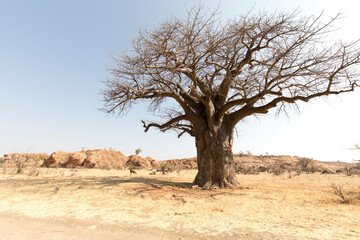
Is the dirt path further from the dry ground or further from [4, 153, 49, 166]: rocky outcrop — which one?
[4, 153, 49, 166]: rocky outcrop

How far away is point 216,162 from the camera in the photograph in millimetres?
7535

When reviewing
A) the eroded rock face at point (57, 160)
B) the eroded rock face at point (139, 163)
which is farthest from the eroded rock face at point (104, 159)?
the eroded rock face at point (57, 160)

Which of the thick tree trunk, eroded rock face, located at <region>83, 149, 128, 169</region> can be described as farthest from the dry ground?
eroded rock face, located at <region>83, 149, 128, 169</region>

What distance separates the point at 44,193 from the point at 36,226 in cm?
307

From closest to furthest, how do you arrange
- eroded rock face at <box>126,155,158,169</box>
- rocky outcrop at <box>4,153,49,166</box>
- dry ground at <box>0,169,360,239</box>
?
dry ground at <box>0,169,360,239</box> → rocky outcrop at <box>4,153,49,166</box> → eroded rock face at <box>126,155,158,169</box>

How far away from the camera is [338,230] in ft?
10.3

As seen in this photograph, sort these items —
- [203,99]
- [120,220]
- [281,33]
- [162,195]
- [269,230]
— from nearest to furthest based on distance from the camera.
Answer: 1. [269,230]
2. [120,220]
3. [162,195]
4. [281,33]
5. [203,99]

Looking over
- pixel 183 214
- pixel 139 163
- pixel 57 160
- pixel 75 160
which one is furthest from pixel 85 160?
pixel 183 214

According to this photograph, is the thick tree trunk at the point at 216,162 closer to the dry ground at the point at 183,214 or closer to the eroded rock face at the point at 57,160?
the dry ground at the point at 183,214

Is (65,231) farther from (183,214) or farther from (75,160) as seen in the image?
(75,160)

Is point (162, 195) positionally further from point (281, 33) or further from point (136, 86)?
point (281, 33)

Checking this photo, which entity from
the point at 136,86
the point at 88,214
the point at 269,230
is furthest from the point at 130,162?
the point at 269,230

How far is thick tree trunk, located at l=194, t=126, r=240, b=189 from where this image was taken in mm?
7434

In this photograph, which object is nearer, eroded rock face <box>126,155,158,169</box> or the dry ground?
the dry ground
